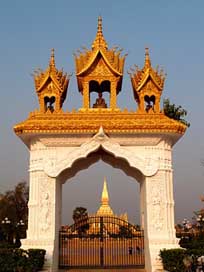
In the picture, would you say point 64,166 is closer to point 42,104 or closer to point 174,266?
point 42,104

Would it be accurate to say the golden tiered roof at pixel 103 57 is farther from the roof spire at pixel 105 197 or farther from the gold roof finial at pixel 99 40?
the roof spire at pixel 105 197

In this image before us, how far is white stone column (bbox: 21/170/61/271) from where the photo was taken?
12.5 metres

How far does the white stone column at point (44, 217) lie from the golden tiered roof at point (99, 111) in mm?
1546

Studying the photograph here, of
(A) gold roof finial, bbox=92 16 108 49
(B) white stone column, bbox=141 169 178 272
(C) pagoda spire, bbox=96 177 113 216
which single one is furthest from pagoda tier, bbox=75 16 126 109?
(C) pagoda spire, bbox=96 177 113 216

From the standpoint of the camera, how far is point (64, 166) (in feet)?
42.4

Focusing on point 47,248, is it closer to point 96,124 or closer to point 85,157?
point 85,157

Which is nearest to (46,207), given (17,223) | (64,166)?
(64,166)

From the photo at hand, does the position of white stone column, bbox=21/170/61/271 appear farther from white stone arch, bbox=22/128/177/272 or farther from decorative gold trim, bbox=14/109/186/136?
decorative gold trim, bbox=14/109/186/136

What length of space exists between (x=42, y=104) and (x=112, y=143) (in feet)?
8.98

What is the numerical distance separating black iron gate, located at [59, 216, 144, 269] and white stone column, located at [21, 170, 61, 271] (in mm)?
929

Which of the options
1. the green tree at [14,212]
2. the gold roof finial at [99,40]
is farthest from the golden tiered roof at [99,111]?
the green tree at [14,212]

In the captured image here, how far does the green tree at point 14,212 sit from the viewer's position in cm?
2673

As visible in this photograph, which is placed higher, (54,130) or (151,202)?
(54,130)

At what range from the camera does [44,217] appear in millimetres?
12703
